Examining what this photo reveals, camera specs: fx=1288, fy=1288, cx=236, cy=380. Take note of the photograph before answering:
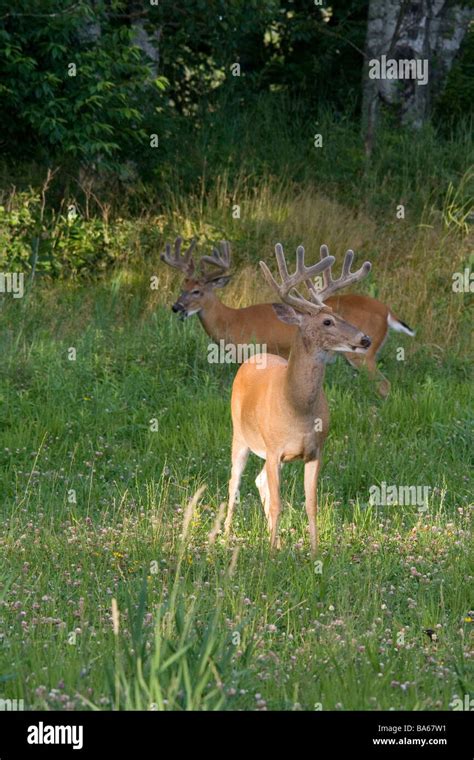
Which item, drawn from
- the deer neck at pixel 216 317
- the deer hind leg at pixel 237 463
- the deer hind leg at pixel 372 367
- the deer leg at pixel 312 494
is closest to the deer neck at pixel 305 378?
the deer leg at pixel 312 494

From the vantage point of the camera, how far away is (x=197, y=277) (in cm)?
1112

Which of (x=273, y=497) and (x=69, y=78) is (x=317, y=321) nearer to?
(x=273, y=497)

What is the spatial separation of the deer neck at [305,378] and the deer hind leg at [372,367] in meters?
2.85

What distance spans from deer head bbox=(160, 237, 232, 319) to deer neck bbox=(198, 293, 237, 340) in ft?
0.14

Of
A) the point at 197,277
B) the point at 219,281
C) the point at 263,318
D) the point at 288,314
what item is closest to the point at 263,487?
the point at 288,314

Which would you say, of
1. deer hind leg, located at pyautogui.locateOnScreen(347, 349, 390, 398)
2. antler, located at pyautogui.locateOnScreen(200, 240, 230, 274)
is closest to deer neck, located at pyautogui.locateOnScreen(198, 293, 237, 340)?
antler, located at pyautogui.locateOnScreen(200, 240, 230, 274)

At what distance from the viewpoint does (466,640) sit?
4918mm

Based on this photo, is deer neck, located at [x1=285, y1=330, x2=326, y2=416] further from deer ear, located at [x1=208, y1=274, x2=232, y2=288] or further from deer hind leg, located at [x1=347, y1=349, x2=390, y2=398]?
deer ear, located at [x1=208, y1=274, x2=232, y2=288]

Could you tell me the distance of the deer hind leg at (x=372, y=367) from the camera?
9547 millimetres

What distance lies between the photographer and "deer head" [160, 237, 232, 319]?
35.4ft

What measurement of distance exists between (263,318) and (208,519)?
12.9 ft

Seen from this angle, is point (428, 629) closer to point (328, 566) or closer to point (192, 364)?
point (328, 566)

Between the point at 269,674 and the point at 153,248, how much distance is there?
8.95 m
